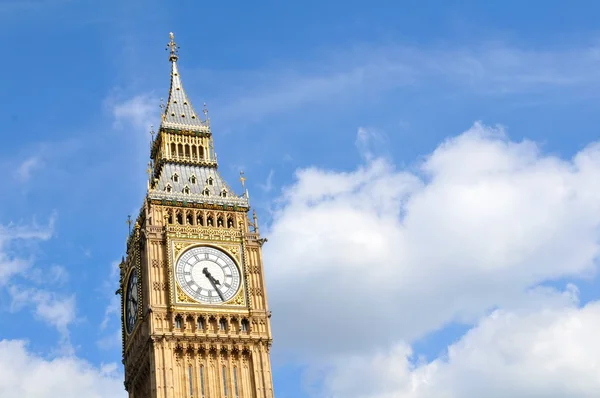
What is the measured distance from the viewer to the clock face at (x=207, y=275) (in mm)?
80375

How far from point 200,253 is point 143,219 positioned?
19.1ft

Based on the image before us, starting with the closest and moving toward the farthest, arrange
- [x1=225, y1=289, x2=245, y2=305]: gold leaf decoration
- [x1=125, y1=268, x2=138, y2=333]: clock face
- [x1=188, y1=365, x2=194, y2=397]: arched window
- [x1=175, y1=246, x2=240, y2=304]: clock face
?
1. [x1=188, y1=365, x2=194, y2=397]: arched window
2. [x1=175, y1=246, x2=240, y2=304]: clock face
3. [x1=225, y1=289, x2=245, y2=305]: gold leaf decoration
4. [x1=125, y1=268, x2=138, y2=333]: clock face

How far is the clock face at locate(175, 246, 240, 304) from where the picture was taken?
8038cm

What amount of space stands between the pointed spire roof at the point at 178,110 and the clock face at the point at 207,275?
1407 centimetres

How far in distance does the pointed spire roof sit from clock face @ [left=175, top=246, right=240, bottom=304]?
554 inches

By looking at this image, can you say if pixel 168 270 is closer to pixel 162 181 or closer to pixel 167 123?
pixel 162 181

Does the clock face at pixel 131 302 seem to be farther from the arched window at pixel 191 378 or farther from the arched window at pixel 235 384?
the arched window at pixel 235 384

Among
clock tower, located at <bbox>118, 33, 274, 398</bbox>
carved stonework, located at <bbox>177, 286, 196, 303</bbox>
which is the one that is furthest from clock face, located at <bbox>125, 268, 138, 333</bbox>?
carved stonework, located at <bbox>177, 286, 196, 303</bbox>

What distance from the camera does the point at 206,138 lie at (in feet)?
303

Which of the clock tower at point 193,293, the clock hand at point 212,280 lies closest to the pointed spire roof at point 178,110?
the clock tower at point 193,293

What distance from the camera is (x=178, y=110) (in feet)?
308

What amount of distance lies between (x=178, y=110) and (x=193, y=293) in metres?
20.3

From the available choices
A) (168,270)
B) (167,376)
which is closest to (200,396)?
(167,376)

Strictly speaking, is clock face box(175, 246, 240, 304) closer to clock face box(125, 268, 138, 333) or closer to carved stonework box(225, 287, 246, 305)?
carved stonework box(225, 287, 246, 305)
